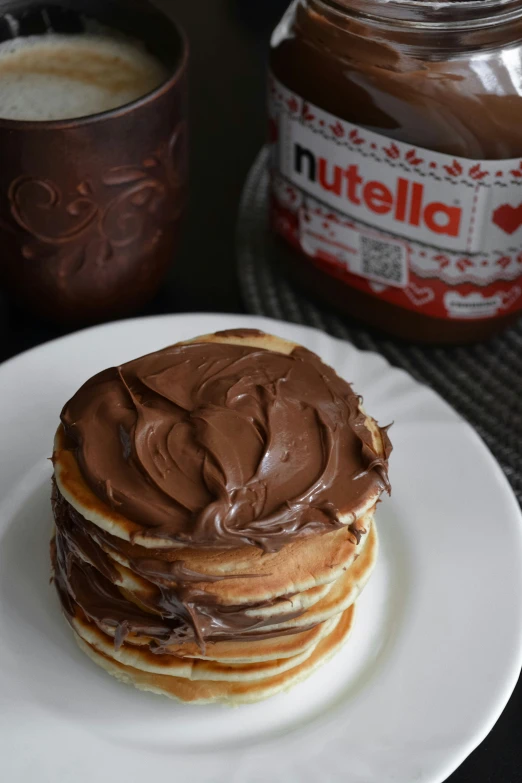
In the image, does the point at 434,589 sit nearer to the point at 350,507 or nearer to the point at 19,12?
the point at 350,507

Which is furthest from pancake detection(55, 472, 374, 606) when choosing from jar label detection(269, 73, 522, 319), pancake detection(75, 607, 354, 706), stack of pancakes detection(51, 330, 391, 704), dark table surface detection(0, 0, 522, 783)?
jar label detection(269, 73, 522, 319)

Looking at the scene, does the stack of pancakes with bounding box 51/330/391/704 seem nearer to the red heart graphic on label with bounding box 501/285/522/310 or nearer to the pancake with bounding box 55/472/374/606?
the pancake with bounding box 55/472/374/606

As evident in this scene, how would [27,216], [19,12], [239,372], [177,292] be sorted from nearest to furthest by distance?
1. [239,372]
2. [27,216]
3. [19,12]
4. [177,292]

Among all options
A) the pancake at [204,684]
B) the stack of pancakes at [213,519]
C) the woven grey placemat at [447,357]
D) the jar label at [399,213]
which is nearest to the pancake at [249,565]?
the stack of pancakes at [213,519]

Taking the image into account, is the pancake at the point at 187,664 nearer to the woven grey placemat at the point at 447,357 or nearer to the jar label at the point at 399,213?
the woven grey placemat at the point at 447,357

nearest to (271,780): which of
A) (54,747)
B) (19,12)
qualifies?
(54,747)

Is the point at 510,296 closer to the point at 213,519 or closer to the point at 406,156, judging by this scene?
the point at 406,156
